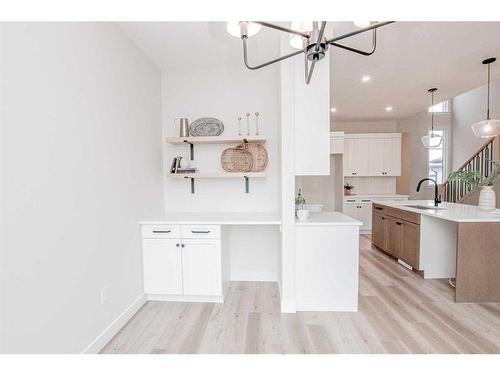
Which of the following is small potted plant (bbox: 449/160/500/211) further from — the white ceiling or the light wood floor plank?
the white ceiling

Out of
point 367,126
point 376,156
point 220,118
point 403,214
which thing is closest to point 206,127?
point 220,118

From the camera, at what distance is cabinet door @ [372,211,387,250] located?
12.6 ft

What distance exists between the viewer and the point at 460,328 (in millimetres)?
2012

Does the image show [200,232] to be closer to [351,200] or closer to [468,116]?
[351,200]

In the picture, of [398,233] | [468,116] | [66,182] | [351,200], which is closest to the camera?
[66,182]

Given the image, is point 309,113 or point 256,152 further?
point 256,152

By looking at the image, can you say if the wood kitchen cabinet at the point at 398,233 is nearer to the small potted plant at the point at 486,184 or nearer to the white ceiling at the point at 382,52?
the small potted plant at the point at 486,184

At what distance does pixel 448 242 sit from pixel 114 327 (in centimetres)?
375

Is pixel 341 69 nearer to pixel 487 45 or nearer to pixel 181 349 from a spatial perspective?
pixel 487 45

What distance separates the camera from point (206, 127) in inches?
114
